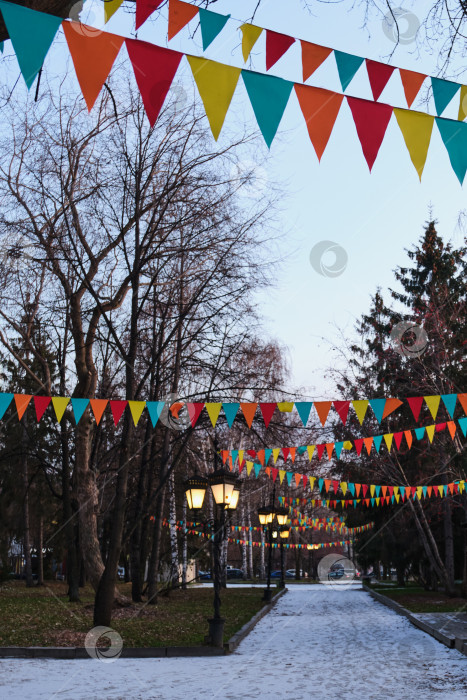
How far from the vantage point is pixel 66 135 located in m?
13.1

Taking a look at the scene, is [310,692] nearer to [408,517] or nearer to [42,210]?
[42,210]

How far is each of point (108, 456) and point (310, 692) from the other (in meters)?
16.0

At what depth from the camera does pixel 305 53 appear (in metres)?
4.38

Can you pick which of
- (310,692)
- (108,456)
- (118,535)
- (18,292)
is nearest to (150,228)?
(18,292)

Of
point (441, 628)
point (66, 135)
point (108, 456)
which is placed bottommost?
point (441, 628)

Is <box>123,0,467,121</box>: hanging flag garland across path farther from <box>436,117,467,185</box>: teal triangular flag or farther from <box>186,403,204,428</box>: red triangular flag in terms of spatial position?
<box>186,403,204,428</box>: red triangular flag

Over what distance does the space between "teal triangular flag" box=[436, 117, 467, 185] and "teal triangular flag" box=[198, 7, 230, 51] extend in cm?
150

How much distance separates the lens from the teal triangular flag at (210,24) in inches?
158

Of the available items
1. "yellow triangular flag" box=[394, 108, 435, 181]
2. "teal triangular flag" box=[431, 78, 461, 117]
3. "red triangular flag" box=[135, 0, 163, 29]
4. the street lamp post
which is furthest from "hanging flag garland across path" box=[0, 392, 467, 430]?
"yellow triangular flag" box=[394, 108, 435, 181]

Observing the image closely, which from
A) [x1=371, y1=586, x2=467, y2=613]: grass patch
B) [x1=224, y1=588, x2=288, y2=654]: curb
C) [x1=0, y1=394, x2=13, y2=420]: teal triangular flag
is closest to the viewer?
[x1=0, y1=394, x2=13, y2=420]: teal triangular flag

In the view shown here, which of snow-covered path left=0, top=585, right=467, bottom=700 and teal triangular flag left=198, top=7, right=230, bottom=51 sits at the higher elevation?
teal triangular flag left=198, top=7, right=230, bottom=51

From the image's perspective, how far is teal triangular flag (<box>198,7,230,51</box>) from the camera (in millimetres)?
4012

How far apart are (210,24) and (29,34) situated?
1097 millimetres

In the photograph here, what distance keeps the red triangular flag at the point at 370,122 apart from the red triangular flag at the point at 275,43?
0.50m
